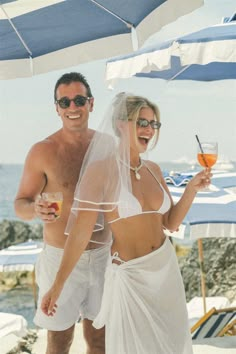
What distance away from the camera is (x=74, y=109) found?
2730mm

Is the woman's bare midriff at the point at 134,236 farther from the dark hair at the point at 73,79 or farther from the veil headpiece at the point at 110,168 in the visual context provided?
the dark hair at the point at 73,79

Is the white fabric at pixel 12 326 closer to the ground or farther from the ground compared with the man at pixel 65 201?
closer to the ground

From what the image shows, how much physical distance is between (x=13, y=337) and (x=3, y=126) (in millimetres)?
53590

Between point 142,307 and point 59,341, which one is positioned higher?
point 142,307

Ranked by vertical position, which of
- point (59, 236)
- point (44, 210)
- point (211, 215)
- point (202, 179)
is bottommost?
point (211, 215)

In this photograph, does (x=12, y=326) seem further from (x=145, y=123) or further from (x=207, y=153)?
(x=145, y=123)

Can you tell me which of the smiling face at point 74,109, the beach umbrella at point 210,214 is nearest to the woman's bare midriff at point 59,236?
the smiling face at point 74,109

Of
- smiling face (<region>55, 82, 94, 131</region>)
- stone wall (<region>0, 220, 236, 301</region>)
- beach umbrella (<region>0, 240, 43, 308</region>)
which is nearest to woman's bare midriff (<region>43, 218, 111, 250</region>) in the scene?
smiling face (<region>55, 82, 94, 131</region>)

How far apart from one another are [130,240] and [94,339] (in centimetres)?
63

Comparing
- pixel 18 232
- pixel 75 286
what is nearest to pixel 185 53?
pixel 75 286

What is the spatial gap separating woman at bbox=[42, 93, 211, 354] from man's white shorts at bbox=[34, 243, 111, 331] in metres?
0.13

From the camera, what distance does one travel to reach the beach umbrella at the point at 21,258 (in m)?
8.61

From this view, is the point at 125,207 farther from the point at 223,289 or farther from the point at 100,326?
the point at 223,289

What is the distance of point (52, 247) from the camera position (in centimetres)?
275
